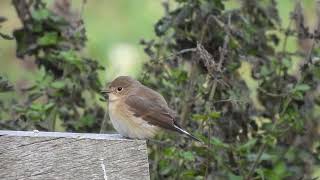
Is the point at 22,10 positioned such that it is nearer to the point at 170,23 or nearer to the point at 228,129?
the point at 170,23

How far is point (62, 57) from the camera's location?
4.94 meters

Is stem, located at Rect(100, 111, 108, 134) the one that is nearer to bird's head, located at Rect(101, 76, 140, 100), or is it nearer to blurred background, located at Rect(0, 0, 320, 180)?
blurred background, located at Rect(0, 0, 320, 180)

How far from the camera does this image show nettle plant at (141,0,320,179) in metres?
4.74

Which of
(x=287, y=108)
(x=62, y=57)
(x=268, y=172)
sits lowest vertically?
(x=268, y=172)

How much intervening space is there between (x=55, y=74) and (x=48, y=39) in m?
0.21

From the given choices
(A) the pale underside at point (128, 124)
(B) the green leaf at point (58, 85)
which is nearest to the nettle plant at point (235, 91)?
(A) the pale underside at point (128, 124)

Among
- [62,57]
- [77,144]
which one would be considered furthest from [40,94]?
[77,144]

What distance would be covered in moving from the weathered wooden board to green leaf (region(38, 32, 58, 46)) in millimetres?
2047

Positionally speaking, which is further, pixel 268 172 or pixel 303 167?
pixel 303 167

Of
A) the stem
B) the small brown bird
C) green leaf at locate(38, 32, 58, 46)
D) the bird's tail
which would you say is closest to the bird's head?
the small brown bird

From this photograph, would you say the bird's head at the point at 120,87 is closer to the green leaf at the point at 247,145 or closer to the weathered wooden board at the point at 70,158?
the green leaf at the point at 247,145

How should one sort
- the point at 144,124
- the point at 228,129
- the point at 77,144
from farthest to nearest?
the point at 228,129 < the point at 144,124 < the point at 77,144

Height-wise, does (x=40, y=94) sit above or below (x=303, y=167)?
above

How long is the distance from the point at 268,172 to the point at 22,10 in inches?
65.7
